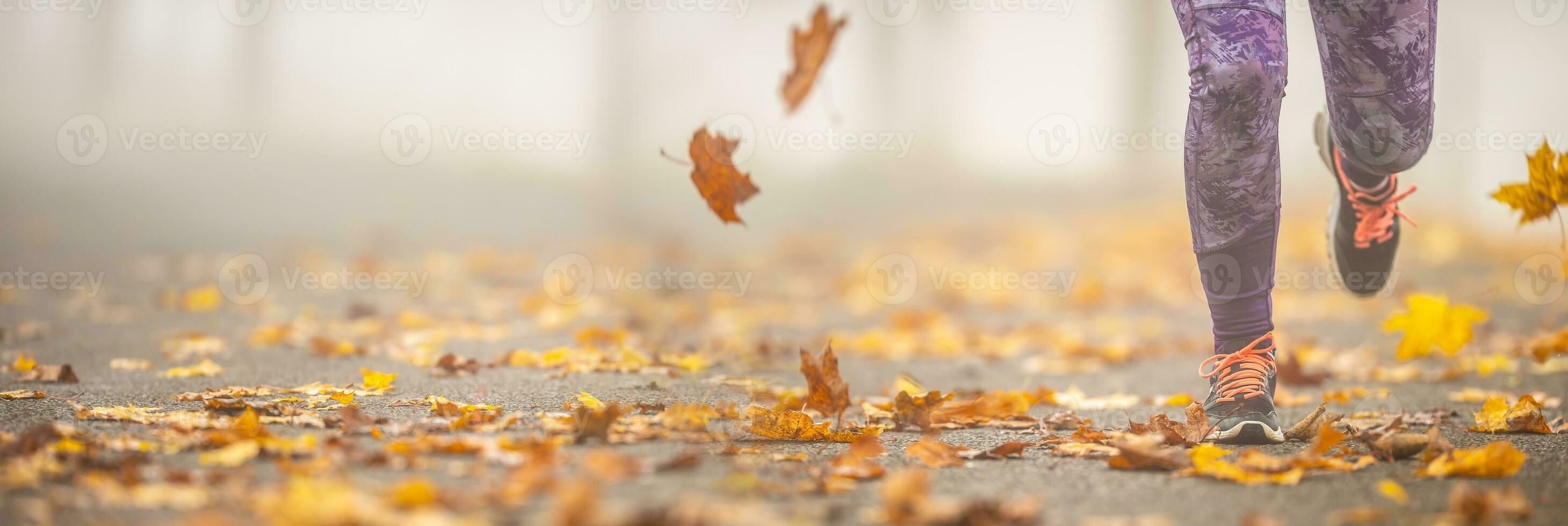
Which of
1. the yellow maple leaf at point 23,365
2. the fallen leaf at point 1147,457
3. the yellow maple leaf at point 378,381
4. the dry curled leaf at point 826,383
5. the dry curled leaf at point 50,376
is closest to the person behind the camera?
the fallen leaf at point 1147,457

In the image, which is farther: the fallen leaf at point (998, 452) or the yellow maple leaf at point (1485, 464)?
the fallen leaf at point (998, 452)

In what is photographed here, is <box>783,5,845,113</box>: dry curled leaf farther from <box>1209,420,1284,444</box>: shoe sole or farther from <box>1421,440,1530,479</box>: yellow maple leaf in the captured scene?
<box>1421,440,1530,479</box>: yellow maple leaf

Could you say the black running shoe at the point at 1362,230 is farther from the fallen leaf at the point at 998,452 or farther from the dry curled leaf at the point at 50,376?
the dry curled leaf at the point at 50,376

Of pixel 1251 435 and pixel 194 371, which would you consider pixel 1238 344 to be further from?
pixel 194 371

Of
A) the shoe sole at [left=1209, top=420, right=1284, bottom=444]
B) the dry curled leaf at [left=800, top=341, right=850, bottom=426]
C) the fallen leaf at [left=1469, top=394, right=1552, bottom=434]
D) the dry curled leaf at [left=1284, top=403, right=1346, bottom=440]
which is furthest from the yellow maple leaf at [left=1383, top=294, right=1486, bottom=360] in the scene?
the dry curled leaf at [left=800, top=341, right=850, bottom=426]

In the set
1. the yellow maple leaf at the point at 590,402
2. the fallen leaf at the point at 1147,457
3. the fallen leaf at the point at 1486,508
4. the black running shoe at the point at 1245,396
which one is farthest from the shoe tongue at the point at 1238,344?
the yellow maple leaf at the point at 590,402

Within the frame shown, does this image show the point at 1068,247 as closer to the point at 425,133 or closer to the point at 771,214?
the point at 771,214

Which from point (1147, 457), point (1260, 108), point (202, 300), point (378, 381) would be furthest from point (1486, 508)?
point (202, 300)

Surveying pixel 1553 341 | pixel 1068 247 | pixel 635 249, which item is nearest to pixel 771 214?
pixel 635 249
